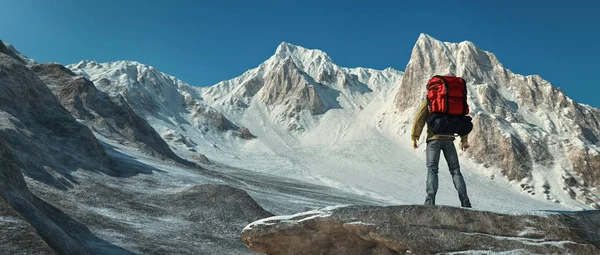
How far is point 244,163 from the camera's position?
7825 cm

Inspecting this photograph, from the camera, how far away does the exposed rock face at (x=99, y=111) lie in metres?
47.8

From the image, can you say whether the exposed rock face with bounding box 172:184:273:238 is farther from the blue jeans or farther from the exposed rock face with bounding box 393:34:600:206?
the exposed rock face with bounding box 393:34:600:206

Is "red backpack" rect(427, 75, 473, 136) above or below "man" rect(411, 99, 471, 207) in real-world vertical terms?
above

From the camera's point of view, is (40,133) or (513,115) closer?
(40,133)

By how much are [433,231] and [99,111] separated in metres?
52.2

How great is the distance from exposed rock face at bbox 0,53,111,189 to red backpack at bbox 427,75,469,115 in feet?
60.8

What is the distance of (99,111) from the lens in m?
52.7

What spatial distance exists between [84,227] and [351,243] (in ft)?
35.4

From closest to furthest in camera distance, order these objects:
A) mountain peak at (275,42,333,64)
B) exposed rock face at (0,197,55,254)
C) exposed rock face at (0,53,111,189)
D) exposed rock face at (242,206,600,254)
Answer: exposed rock face at (242,206,600,254)
exposed rock face at (0,197,55,254)
exposed rock face at (0,53,111,189)
mountain peak at (275,42,333,64)

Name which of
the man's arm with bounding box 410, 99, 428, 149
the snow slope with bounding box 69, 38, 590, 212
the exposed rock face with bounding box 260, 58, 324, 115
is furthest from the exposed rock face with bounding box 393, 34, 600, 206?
the man's arm with bounding box 410, 99, 428, 149

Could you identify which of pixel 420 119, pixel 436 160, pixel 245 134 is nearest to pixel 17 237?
pixel 420 119

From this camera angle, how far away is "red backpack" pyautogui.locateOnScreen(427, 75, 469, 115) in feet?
28.5

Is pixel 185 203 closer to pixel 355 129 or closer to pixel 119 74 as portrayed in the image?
pixel 355 129

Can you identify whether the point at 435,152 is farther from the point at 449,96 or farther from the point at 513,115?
the point at 513,115
